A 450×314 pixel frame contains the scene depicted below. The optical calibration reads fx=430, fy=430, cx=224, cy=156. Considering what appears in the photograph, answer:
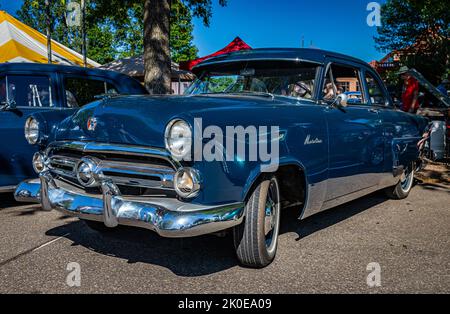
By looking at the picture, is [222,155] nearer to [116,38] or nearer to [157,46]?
[157,46]

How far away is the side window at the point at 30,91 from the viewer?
487 cm

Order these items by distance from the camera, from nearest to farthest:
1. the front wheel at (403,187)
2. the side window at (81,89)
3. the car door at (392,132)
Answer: the car door at (392,132) < the side window at (81,89) < the front wheel at (403,187)

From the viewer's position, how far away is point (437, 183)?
6.60 m

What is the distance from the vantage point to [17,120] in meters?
4.69

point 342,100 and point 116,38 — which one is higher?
point 116,38

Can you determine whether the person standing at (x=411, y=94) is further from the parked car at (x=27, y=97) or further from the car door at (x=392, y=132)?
the parked car at (x=27, y=97)

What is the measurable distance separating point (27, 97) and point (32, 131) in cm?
165

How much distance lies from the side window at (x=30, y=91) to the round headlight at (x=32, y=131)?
4.86 feet

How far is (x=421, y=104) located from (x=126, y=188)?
32.6 ft

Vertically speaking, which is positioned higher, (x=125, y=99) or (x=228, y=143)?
(x=125, y=99)

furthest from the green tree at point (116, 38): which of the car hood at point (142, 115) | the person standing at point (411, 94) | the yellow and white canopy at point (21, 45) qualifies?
the car hood at point (142, 115)

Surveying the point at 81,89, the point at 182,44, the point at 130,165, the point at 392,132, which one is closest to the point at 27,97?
the point at 81,89

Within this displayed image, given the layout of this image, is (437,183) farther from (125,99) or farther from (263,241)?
(125,99)
